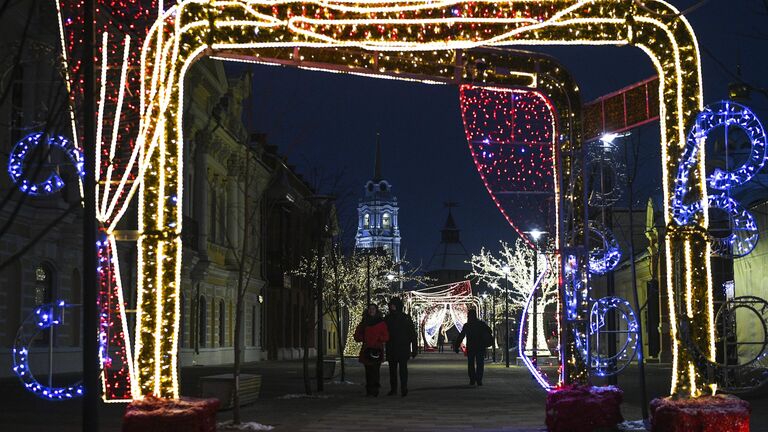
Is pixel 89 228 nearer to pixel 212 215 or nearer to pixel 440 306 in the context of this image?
pixel 212 215

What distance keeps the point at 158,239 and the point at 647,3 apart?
524 centimetres

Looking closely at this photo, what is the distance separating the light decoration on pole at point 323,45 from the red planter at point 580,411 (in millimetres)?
2243

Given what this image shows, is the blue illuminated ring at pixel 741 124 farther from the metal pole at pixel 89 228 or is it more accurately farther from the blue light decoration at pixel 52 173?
the blue light decoration at pixel 52 173

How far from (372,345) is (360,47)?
1279 centimetres

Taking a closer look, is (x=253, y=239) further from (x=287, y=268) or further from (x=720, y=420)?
(x=720, y=420)

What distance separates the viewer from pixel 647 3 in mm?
11023

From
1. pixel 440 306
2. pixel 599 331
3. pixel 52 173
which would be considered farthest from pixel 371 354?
pixel 440 306

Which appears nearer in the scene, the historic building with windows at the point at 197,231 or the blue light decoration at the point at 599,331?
the blue light decoration at the point at 599,331

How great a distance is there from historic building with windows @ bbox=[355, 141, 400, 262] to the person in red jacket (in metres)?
162

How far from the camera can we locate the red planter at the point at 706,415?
9.98m

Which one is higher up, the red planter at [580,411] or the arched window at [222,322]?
the arched window at [222,322]

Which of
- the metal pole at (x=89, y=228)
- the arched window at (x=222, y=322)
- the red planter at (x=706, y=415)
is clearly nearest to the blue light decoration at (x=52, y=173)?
the metal pole at (x=89, y=228)

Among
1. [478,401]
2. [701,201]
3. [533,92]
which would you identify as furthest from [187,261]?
[701,201]

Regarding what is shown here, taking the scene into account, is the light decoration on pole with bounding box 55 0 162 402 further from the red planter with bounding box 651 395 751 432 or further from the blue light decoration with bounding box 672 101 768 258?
the blue light decoration with bounding box 672 101 768 258
